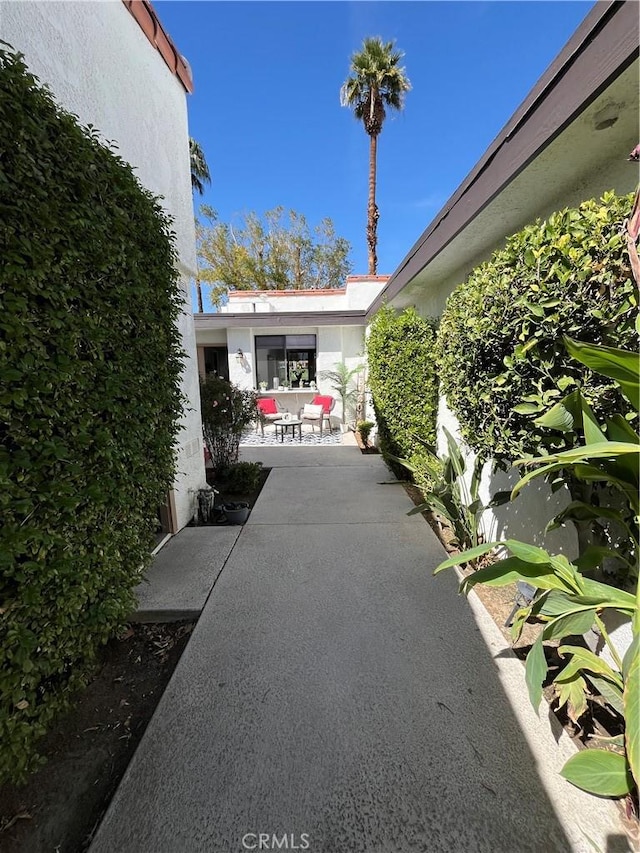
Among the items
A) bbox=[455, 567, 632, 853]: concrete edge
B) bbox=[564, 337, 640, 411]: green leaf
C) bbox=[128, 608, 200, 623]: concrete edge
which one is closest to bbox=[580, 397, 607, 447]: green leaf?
bbox=[564, 337, 640, 411]: green leaf

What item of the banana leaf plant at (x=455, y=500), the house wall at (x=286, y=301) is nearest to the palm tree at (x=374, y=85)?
the house wall at (x=286, y=301)

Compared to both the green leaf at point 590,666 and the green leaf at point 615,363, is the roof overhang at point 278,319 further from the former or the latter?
the green leaf at point 590,666

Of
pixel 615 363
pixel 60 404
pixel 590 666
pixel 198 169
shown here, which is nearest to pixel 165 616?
pixel 60 404

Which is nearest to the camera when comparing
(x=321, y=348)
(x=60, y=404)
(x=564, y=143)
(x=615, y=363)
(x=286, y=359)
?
(x=615, y=363)

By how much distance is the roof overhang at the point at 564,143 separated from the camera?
5.00ft

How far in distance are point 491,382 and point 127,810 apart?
270 cm

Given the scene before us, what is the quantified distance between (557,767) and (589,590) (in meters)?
0.86

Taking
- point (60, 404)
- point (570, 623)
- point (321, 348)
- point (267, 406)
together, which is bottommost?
point (570, 623)

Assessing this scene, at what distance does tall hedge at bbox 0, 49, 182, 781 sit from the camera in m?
1.36

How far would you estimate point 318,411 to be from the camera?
10.7 m

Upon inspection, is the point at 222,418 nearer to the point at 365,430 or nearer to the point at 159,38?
the point at 365,430

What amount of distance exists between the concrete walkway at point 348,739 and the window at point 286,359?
9.71 metres

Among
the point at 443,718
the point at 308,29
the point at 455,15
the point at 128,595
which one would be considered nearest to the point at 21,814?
the point at 128,595

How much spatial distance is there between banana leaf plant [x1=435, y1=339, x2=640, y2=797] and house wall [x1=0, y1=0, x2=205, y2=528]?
2931 mm
